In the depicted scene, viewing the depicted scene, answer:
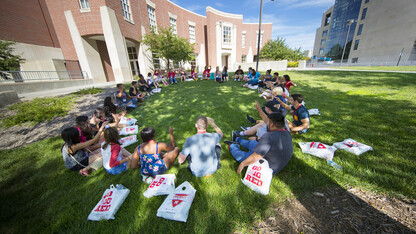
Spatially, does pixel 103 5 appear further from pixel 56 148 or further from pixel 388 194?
pixel 388 194

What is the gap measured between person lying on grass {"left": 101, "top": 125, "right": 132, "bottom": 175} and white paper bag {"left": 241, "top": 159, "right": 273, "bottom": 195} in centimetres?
239

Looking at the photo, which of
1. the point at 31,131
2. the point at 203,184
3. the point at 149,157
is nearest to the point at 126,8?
the point at 31,131

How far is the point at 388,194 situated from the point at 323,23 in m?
74.6

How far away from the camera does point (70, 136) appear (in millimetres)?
2697

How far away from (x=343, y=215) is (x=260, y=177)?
112cm

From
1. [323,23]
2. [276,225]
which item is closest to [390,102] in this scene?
[276,225]

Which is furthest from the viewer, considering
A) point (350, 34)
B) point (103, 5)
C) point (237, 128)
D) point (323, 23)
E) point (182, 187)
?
point (323, 23)

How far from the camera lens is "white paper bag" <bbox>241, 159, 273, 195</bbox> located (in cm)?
219

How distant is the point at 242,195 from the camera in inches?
88.7

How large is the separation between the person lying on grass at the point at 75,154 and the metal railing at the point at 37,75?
12.6m

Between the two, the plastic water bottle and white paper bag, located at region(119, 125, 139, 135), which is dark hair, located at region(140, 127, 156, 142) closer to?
white paper bag, located at region(119, 125, 139, 135)

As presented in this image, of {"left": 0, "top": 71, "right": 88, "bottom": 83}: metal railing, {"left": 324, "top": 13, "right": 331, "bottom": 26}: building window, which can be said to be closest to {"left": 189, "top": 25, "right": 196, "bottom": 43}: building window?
{"left": 0, "top": 71, "right": 88, "bottom": 83}: metal railing

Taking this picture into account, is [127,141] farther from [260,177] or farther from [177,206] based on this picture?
[260,177]

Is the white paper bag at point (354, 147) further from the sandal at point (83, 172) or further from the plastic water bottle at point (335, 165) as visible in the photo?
the sandal at point (83, 172)
